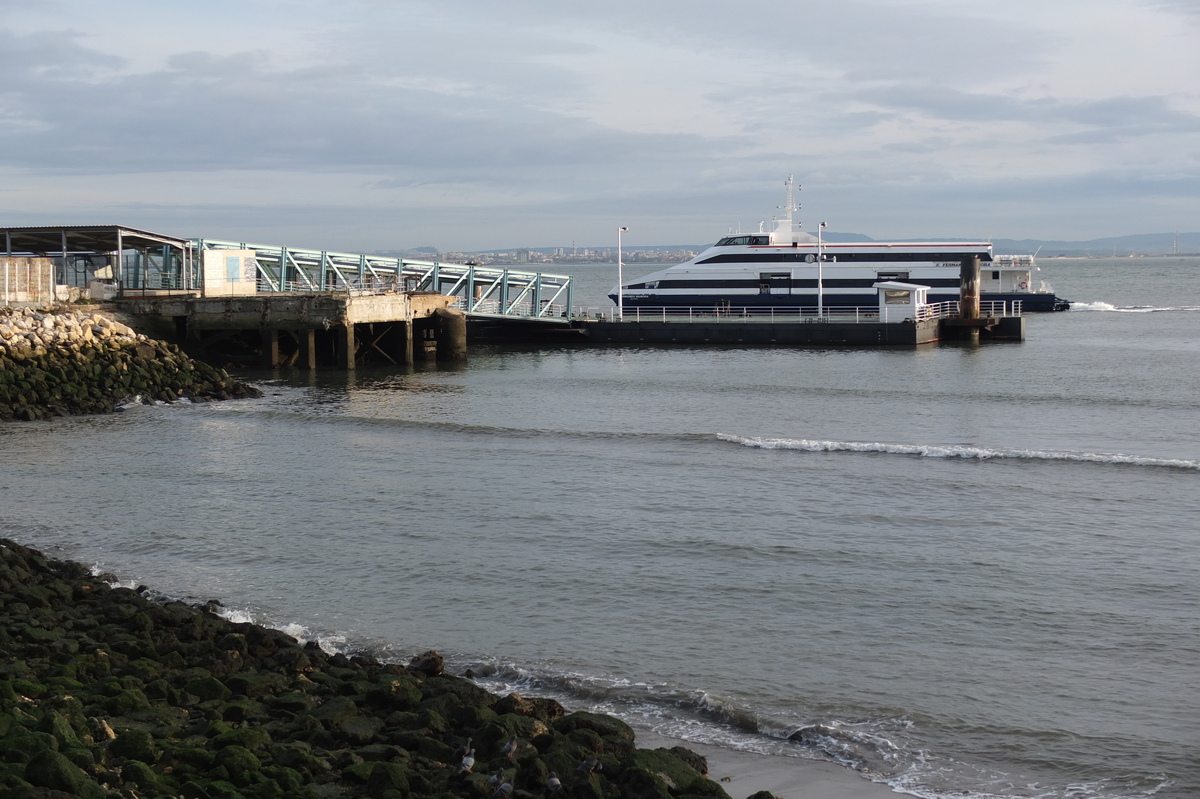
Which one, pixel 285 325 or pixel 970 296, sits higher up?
pixel 970 296

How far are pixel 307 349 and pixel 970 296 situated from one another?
29.8 metres

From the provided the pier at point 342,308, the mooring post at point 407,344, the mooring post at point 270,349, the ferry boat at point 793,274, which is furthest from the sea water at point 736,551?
the ferry boat at point 793,274

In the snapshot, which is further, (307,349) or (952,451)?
(307,349)

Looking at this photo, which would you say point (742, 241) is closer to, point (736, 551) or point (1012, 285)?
point (1012, 285)

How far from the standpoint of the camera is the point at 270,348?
4019 centimetres

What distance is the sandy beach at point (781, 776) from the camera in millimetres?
8859

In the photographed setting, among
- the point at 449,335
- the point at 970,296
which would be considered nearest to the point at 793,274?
the point at 970,296

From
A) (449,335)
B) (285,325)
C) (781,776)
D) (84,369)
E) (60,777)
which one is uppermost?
(285,325)

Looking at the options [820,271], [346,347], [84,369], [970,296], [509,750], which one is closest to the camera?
[509,750]

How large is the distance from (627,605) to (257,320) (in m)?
29.4

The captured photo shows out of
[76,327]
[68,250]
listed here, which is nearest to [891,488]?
[76,327]

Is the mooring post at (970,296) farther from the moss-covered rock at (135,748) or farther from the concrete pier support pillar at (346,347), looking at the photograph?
the moss-covered rock at (135,748)

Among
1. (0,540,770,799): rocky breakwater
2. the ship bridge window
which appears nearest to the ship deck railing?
the ship bridge window

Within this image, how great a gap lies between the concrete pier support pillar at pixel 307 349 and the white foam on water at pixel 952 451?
18501 millimetres
